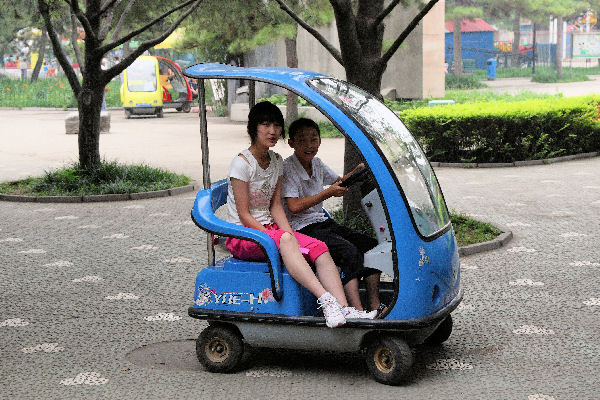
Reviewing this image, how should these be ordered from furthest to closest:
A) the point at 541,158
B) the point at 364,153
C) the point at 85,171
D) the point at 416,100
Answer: the point at 416,100 → the point at 541,158 → the point at 85,171 → the point at 364,153

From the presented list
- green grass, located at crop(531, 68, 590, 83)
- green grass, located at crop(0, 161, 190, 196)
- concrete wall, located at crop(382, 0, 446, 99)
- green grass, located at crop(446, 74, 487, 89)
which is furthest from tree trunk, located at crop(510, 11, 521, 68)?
green grass, located at crop(0, 161, 190, 196)

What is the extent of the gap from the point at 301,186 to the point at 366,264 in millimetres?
645

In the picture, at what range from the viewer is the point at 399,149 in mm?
5082

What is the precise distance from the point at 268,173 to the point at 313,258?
0.58 metres

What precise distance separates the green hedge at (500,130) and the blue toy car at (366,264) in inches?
396

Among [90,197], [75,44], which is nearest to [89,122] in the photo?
[90,197]

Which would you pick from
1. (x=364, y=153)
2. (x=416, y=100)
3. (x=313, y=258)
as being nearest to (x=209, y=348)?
(x=313, y=258)

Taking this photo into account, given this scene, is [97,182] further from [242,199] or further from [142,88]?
[142,88]

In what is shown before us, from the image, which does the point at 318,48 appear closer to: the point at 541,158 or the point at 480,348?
the point at 541,158

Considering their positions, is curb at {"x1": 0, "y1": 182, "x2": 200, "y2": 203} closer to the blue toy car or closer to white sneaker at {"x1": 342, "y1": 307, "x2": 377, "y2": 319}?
the blue toy car

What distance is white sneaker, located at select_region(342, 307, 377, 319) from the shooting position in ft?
15.7

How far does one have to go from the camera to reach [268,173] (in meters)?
5.18

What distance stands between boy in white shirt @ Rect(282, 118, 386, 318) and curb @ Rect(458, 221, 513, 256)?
9.81 feet

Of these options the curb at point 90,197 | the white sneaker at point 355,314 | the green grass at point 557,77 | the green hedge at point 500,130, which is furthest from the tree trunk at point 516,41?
the white sneaker at point 355,314
